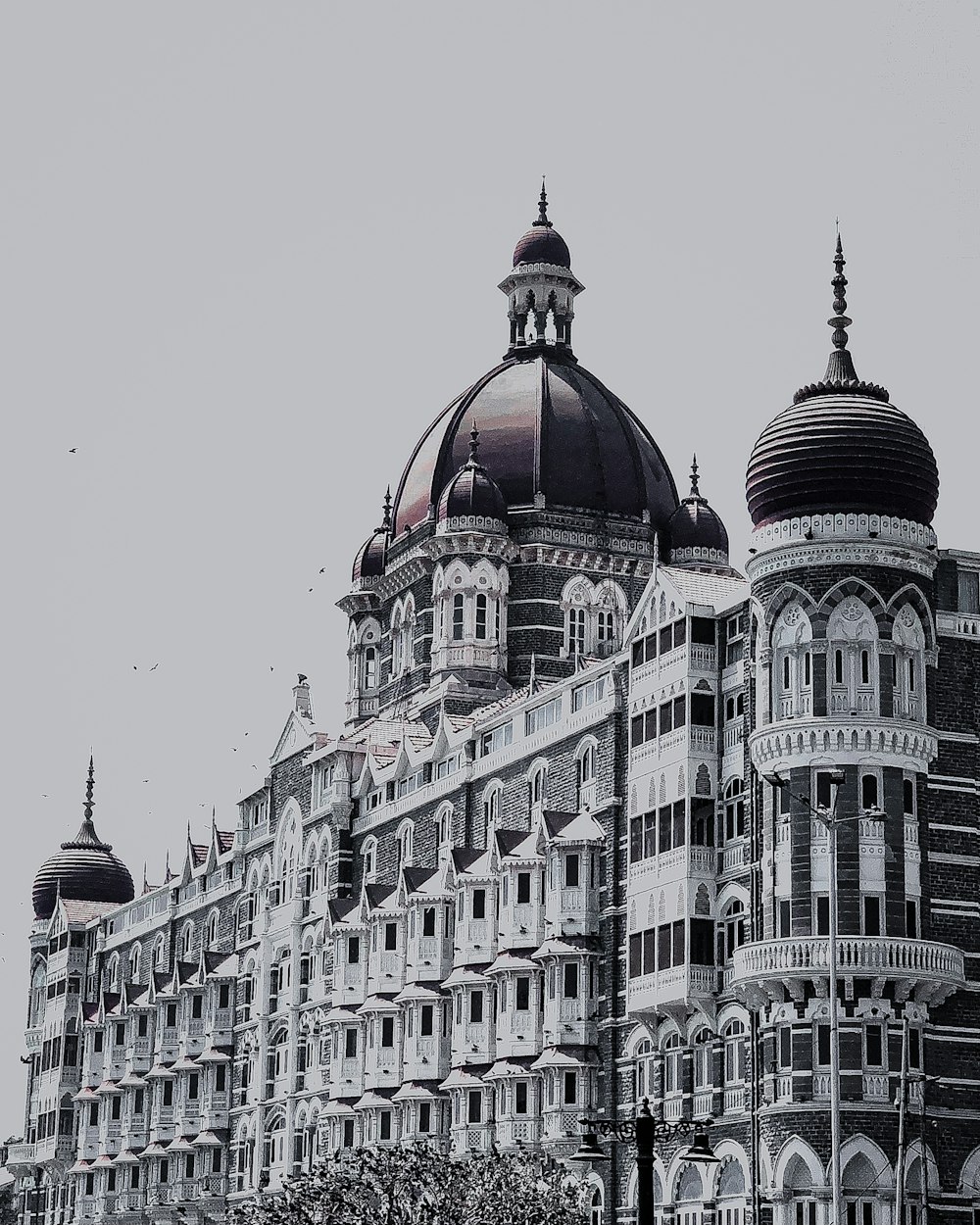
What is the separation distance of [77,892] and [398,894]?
1983 inches

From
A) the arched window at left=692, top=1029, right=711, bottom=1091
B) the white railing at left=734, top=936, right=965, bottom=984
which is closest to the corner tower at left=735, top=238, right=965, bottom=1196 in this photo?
the white railing at left=734, top=936, right=965, bottom=984

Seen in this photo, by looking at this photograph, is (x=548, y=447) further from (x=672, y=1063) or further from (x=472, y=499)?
(x=672, y=1063)

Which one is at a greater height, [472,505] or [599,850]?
[472,505]

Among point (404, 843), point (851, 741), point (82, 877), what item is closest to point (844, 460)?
point (851, 741)

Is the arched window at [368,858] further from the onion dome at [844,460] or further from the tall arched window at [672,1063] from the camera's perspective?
the onion dome at [844,460]

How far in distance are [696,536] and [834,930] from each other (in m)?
43.8

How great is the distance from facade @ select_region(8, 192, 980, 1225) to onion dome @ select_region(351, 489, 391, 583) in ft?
1.13

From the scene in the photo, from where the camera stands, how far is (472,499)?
332 feet

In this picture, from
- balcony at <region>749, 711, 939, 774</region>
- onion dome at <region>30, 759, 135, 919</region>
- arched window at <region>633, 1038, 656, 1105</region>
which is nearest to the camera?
balcony at <region>749, 711, 939, 774</region>

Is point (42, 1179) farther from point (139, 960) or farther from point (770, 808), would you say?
point (770, 808)

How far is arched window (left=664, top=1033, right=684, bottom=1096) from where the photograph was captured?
240 feet

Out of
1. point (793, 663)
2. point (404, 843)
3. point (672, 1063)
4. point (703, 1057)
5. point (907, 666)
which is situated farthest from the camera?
point (404, 843)

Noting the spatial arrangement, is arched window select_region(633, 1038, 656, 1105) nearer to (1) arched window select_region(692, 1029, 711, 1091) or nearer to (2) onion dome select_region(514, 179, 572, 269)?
(1) arched window select_region(692, 1029, 711, 1091)

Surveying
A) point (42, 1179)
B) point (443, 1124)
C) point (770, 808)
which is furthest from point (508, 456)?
point (42, 1179)
